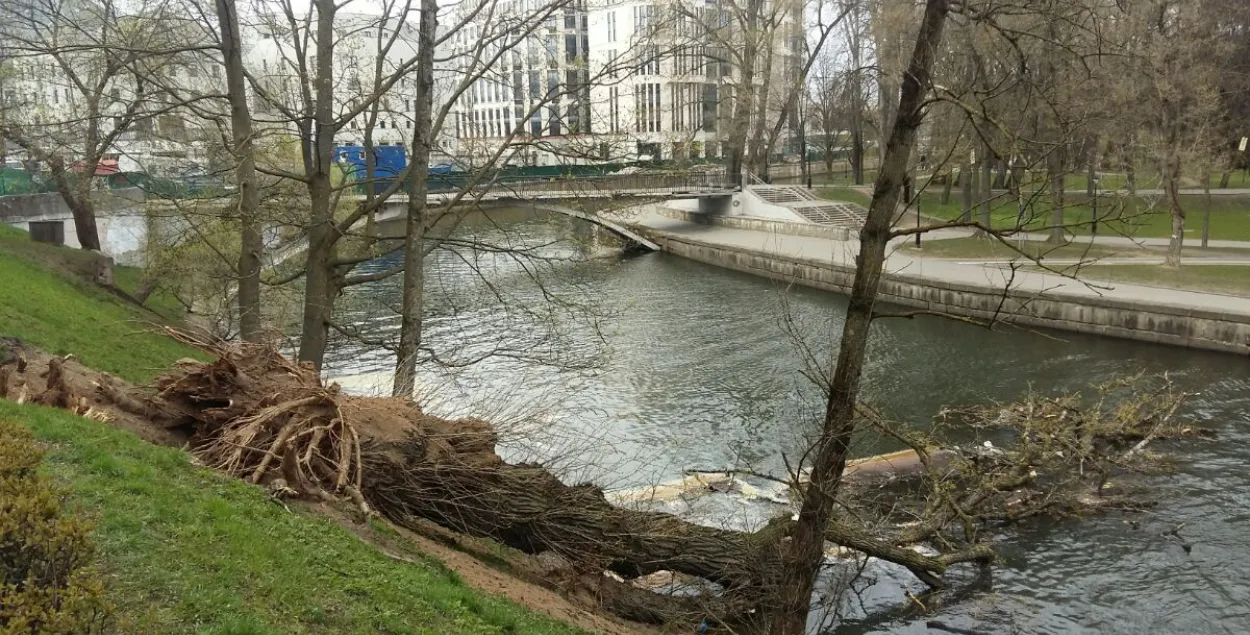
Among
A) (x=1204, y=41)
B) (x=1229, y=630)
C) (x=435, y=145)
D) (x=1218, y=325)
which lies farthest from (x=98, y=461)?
(x=1204, y=41)

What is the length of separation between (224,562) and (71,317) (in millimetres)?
10520

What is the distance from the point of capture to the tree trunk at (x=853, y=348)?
6609 mm

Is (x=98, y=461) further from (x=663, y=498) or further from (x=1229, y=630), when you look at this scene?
(x=1229, y=630)

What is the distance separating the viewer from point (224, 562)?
5438mm

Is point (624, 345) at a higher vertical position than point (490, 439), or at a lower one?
lower

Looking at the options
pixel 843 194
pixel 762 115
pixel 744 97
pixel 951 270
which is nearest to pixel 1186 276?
pixel 951 270

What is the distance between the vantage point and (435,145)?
1345 centimetres

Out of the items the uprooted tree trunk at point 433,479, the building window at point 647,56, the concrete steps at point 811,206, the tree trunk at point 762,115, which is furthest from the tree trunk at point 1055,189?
the tree trunk at point 762,115

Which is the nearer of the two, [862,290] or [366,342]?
[862,290]

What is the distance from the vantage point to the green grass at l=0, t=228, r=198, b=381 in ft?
39.7

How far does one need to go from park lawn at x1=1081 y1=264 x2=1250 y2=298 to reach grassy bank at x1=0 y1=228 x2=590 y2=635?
24.7 m

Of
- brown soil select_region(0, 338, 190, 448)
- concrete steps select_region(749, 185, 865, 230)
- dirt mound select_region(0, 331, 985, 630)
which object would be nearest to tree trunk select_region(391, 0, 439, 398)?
dirt mound select_region(0, 331, 985, 630)

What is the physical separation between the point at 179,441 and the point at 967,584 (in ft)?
31.6

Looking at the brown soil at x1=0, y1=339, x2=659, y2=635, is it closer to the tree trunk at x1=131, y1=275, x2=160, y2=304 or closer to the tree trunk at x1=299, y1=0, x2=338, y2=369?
the tree trunk at x1=299, y1=0, x2=338, y2=369
